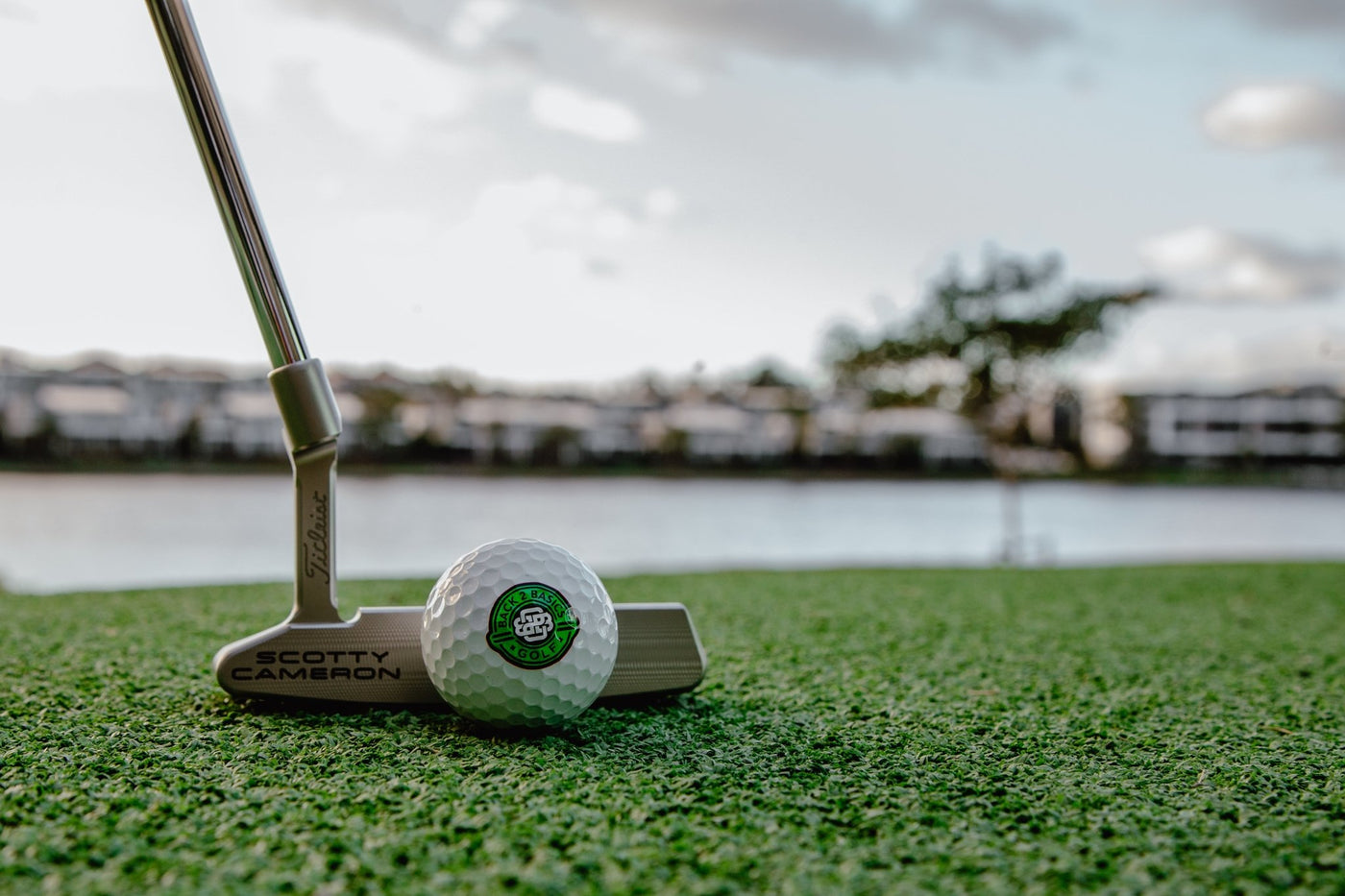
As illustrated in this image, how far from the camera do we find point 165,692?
200 cm

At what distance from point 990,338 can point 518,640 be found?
1244cm

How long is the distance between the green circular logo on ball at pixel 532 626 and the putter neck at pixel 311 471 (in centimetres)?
41

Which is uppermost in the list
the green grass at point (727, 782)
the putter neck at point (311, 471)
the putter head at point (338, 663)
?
the putter neck at point (311, 471)

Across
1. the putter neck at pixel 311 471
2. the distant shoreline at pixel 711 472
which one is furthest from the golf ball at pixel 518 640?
the distant shoreline at pixel 711 472

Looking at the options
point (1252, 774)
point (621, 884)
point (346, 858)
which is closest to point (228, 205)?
point (346, 858)

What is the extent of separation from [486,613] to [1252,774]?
54.5 inches

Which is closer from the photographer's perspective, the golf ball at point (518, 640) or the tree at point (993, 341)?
the golf ball at point (518, 640)

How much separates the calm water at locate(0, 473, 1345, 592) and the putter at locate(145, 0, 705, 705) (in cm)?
424

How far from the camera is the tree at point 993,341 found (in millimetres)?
12734

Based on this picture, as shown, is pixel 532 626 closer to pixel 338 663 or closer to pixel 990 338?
pixel 338 663

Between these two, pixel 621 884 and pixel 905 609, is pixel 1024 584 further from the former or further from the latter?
pixel 621 884

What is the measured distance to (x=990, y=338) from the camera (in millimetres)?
12930

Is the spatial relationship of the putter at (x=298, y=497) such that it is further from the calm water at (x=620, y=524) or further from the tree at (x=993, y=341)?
the tree at (x=993, y=341)

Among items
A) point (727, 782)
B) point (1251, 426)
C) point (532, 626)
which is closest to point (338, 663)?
point (532, 626)
